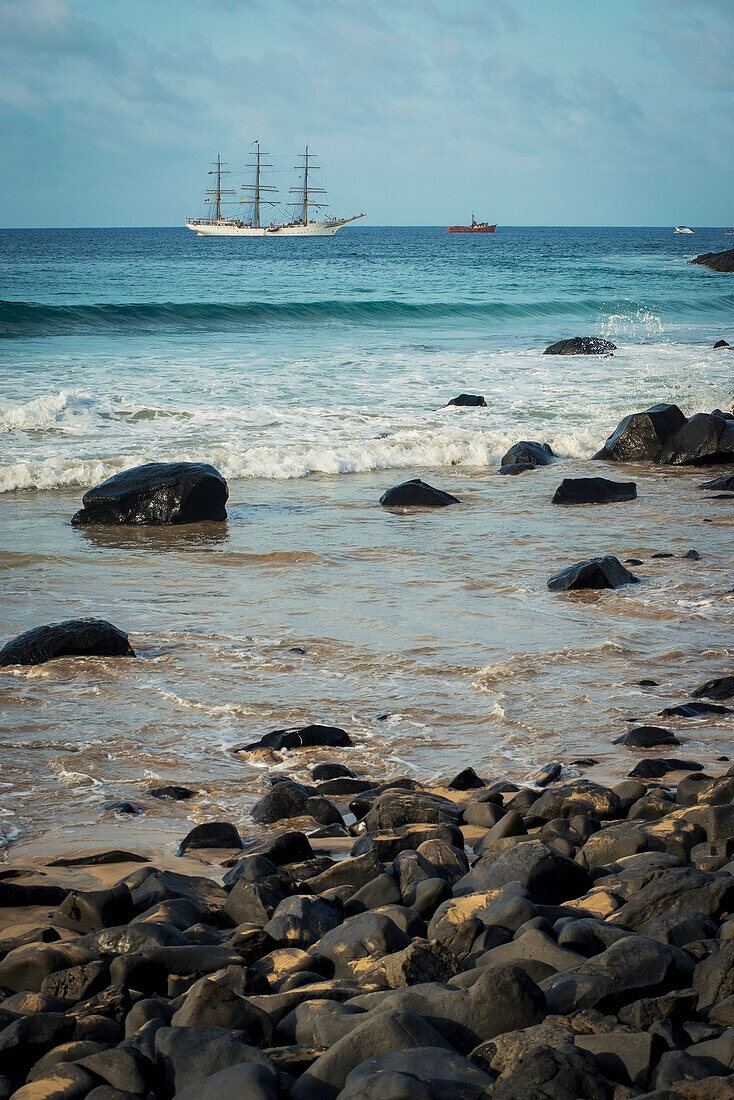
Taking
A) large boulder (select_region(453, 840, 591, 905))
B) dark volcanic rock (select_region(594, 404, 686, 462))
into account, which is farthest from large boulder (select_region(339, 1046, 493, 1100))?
dark volcanic rock (select_region(594, 404, 686, 462))

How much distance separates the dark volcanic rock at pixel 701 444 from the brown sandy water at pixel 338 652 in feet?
9.52

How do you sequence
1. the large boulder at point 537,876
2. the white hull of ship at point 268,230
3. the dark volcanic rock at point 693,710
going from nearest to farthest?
the large boulder at point 537,876, the dark volcanic rock at point 693,710, the white hull of ship at point 268,230

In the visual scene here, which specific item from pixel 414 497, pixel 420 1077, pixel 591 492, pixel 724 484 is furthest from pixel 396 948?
pixel 724 484

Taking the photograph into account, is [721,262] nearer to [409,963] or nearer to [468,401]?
[468,401]

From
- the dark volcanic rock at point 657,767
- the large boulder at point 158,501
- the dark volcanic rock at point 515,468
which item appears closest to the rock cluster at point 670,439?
the dark volcanic rock at point 515,468

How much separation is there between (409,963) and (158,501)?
24.5 ft

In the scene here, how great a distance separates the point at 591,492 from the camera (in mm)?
11000

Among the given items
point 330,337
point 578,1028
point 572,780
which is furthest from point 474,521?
point 330,337

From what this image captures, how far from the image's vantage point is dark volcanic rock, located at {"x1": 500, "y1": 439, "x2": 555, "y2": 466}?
13227 millimetres

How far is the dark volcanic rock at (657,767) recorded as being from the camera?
4.72 meters

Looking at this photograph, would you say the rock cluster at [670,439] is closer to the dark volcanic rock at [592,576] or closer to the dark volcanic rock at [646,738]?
the dark volcanic rock at [592,576]

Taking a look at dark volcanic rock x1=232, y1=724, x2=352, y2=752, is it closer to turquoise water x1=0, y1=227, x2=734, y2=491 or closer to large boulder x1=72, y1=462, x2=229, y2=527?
large boulder x1=72, y1=462, x2=229, y2=527

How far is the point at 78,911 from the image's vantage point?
11.4ft

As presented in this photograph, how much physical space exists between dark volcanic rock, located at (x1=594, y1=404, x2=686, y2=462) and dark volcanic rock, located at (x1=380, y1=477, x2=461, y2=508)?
3.79m
